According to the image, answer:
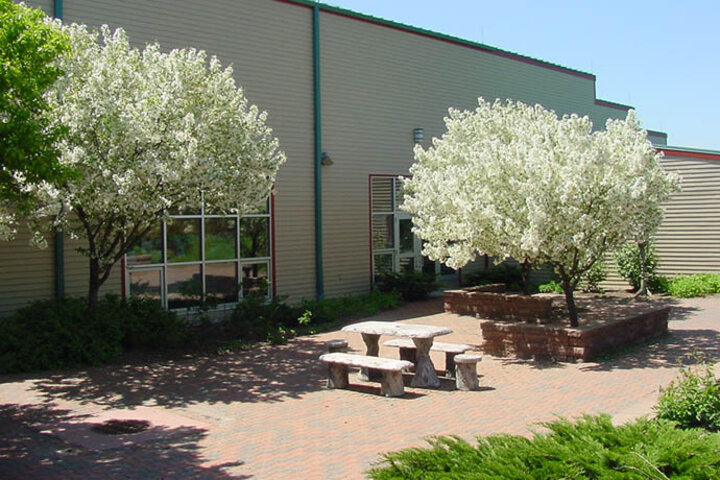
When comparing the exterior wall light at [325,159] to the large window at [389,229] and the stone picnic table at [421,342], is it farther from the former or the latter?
the stone picnic table at [421,342]

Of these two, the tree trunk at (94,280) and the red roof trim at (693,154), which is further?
the red roof trim at (693,154)

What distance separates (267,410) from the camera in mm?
8477

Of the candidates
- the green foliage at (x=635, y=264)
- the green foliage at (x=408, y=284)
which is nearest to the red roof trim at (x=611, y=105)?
the green foliage at (x=635, y=264)

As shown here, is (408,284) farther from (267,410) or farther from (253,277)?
(267,410)

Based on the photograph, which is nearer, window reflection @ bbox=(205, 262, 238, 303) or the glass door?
window reflection @ bbox=(205, 262, 238, 303)

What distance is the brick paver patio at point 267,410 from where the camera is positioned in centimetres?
650

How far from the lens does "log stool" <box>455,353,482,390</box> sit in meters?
9.26

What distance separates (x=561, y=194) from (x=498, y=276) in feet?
33.2

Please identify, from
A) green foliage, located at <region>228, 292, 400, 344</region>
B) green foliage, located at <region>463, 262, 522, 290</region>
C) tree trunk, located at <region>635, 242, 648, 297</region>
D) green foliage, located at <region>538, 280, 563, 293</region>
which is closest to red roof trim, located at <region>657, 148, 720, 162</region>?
tree trunk, located at <region>635, 242, 648, 297</region>

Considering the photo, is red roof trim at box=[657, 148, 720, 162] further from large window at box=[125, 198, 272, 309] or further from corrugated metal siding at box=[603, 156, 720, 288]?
large window at box=[125, 198, 272, 309]

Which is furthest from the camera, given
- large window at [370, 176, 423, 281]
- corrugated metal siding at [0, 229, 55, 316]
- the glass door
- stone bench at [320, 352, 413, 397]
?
the glass door

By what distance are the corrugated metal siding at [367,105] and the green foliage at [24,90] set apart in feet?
32.5

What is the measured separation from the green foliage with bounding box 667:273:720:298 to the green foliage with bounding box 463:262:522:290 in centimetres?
408

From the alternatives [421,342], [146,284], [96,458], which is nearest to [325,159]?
[146,284]
